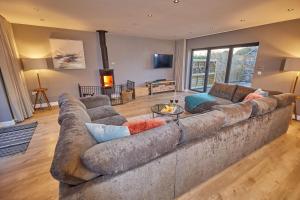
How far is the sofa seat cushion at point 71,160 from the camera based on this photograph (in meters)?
0.90

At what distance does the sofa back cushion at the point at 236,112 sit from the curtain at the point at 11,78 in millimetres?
4540

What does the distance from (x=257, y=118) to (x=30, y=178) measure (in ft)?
10.8

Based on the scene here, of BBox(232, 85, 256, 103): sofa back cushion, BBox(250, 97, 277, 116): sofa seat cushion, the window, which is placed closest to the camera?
BBox(250, 97, 277, 116): sofa seat cushion

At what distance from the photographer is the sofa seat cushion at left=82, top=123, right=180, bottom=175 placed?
100 centimetres

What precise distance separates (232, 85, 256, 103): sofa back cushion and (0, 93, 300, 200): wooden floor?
1242mm

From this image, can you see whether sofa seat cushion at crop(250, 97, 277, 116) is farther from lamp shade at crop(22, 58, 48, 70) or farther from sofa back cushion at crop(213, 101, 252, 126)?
lamp shade at crop(22, 58, 48, 70)

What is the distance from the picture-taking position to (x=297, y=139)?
108 inches

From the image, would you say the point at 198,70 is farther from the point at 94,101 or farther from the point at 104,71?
the point at 94,101

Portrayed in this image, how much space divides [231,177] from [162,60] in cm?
571

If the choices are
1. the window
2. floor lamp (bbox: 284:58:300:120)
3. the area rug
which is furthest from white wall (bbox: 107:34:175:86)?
floor lamp (bbox: 284:58:300:120)

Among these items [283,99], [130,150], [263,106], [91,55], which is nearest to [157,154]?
[130,150]

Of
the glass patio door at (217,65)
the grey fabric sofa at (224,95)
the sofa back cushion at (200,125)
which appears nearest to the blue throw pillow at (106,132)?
the sofa back cushion at (200,125)

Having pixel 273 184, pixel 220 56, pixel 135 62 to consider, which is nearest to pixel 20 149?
pixel 273 184

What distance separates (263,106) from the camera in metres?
2.12
